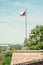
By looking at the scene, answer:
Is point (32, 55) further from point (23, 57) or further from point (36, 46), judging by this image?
point (36, 46)

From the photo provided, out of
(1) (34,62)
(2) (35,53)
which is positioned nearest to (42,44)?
(2) (35,53)

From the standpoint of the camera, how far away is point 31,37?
7175 cm

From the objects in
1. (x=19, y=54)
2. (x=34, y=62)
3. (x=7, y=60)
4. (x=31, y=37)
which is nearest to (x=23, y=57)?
(x=19, y=54)

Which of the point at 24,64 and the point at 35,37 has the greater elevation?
the point at 35,37

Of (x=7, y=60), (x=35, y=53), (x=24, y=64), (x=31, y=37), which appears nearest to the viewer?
(x=24, y=64)

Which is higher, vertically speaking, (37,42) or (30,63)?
(37,42)

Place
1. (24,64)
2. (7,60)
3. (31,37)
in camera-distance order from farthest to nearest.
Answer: (31,37), (7,60), (24,64)

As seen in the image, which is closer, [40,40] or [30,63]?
[30,63]

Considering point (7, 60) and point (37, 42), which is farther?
point (37, 42)

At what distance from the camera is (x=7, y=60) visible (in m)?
62.2

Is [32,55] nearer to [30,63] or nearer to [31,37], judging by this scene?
[30,63]

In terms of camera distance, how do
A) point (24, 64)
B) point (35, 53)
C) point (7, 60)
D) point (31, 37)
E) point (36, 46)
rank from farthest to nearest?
point (31, 37)
point (36, 46)
point (7, 60)
point (35, 53)
point (24, 64)

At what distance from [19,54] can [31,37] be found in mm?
38985

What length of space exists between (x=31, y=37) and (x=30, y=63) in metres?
48.7
